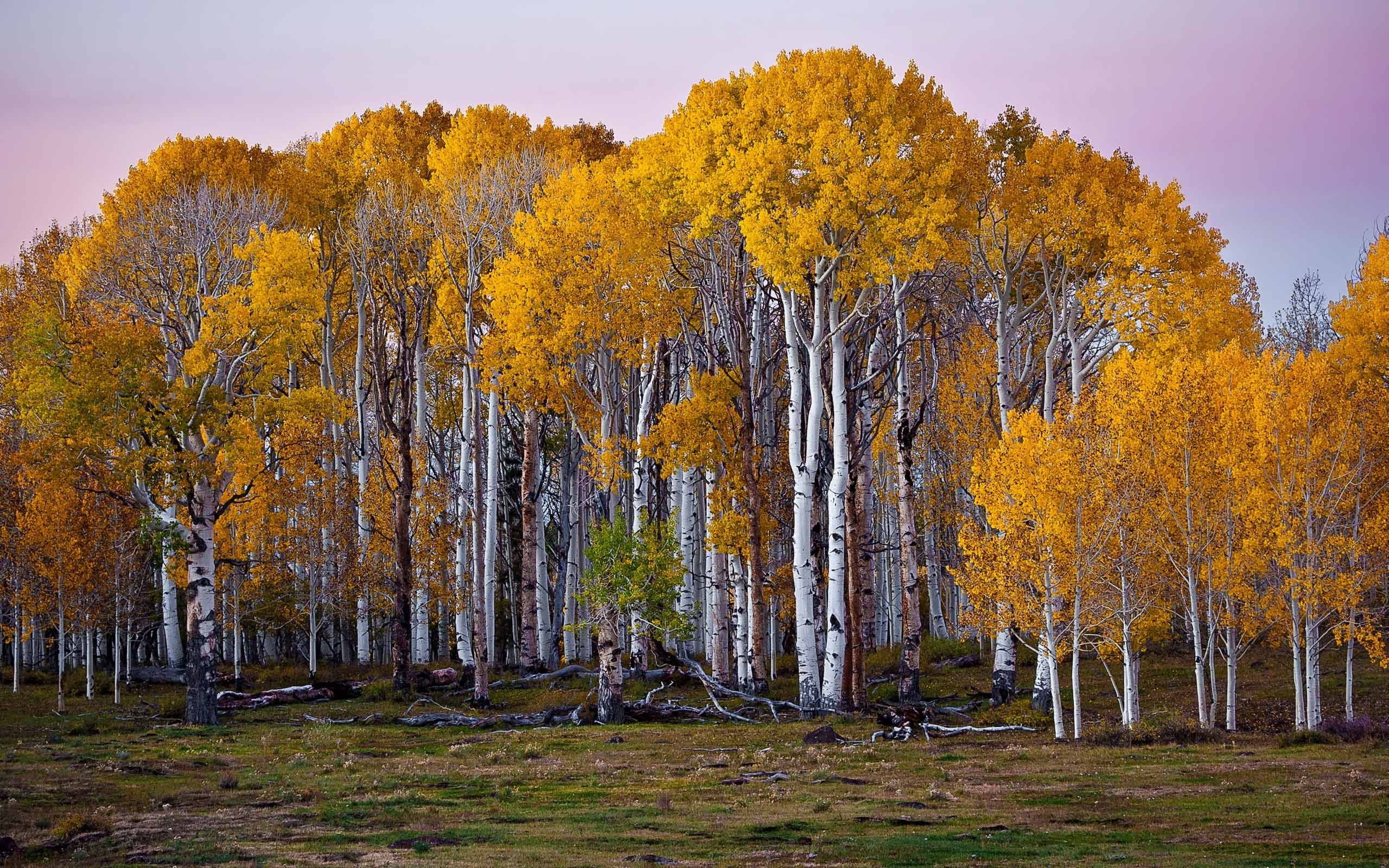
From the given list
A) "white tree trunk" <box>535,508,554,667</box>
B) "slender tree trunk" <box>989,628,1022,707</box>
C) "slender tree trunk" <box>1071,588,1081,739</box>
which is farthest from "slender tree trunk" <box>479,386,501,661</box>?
"slender tree trunk" <box>1071,588,1081,739</box>

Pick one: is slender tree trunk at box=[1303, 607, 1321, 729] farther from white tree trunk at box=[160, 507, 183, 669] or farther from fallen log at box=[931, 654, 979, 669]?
white tree trunk at box=[160, 507, 183, 669]

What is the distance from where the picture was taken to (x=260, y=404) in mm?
29734

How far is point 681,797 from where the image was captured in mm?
17422

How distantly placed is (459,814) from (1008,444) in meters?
16.0

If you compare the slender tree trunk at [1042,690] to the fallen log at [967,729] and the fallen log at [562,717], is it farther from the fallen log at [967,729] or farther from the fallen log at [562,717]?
the fallen log at [562,717]

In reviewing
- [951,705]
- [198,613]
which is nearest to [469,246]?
[198,613]

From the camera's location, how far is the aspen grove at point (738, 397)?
26.8 meters

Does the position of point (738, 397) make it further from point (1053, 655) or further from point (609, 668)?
point (1053, 655)

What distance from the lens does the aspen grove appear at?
26.8m

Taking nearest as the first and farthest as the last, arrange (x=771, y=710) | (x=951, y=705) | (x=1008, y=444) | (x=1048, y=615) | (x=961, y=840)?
(x=961, y=840)
(x=1048, y=615)
(x=1008, y=444)
(x=771, y=710)
(x=951, y=705)

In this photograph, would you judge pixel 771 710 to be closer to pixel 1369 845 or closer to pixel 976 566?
pixel 976 566

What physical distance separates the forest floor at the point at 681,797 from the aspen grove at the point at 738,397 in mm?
3142

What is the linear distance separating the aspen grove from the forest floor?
3.14m

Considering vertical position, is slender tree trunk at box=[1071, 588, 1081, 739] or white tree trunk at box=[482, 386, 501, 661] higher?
white tree trunk at box=[482, 386, 501, 661]
